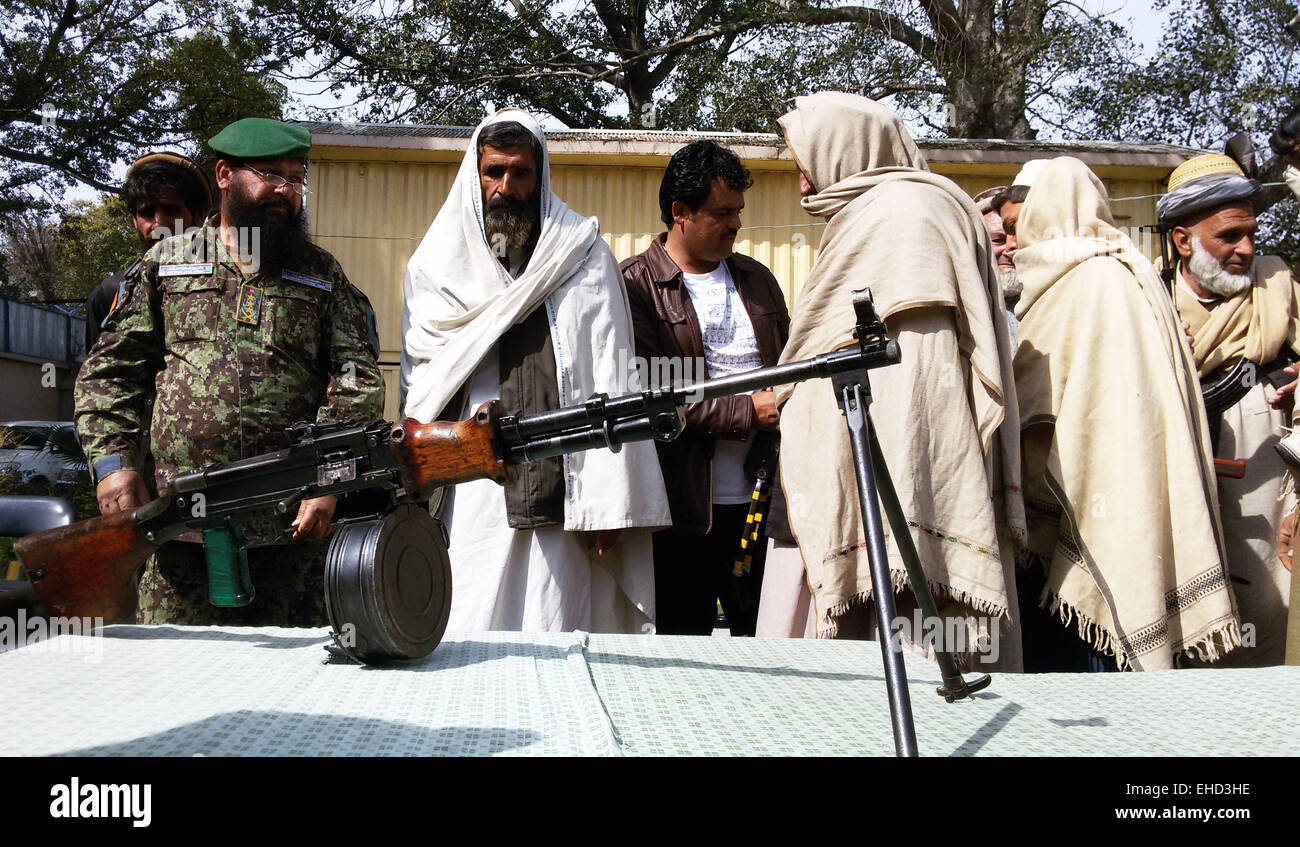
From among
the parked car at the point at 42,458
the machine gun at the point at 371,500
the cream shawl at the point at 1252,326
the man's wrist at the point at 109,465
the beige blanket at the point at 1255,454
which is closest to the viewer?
the machine gun at the point at 371,500

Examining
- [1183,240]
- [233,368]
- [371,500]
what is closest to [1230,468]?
[1183,240]

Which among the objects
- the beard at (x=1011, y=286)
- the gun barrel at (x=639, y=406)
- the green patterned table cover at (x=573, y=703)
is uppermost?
the beard at (x=1011, y=286)

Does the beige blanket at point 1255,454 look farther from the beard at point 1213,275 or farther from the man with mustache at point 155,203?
the man with mustache at point 155,203

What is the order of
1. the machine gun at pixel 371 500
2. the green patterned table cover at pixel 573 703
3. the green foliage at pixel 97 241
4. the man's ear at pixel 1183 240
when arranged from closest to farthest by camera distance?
the green patterned table cover at pixel 573 703 < the machine gun at pixel 371 500 < the man's ear at pixel 1183 240 < the green foliage at pixel 97 241

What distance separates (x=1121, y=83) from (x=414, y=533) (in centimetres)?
1299

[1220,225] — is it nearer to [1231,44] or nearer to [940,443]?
[940,443]

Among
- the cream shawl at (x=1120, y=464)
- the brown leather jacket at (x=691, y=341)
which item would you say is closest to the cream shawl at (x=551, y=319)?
the brown leather jacket at (x=691, y=341)

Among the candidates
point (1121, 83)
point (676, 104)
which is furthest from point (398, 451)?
point (1121, 83)

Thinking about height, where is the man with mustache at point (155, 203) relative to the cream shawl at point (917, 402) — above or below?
above

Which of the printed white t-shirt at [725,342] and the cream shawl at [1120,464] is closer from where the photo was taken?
the cream shawl at [1120,464]

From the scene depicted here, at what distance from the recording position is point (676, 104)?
13.0 metres

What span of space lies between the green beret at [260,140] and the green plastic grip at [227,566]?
4.66ft

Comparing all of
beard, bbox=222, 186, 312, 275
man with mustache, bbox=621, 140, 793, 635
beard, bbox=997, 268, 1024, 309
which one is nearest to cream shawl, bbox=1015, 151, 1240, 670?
beard, bbox=997, 268, 1024, 309

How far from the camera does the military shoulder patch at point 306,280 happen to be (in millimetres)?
3230
